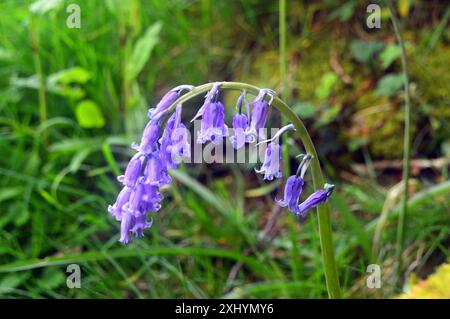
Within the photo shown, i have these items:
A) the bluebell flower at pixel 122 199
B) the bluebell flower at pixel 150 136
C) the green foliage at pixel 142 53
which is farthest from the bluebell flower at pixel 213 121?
the green foliage at pixel 142 53

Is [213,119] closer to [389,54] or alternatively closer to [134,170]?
[134,170]

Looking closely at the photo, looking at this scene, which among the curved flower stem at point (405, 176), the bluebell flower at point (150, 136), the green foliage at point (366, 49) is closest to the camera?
the bluebell flower at point (150, 136)

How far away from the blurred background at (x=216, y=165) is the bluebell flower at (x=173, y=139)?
37.0 inches

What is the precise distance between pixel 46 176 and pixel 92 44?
821 millimetres

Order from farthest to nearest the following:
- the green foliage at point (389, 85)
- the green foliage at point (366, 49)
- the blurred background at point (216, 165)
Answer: the green foliage at point (366, 49) → the green foliage at point (389, 85) → the blurred background at point (216, 165)

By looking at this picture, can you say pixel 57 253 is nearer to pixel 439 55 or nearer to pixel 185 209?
pixel 185 209

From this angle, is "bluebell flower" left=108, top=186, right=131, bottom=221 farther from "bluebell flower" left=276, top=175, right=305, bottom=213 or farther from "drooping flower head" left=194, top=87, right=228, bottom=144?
"bluebell flower" left=276, top=175, right=305, bottom=213

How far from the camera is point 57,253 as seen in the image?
2.97m

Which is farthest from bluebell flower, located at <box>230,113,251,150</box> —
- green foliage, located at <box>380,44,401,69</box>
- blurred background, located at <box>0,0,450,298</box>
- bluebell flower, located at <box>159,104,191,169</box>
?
green foliage, located at <box>380,44,401,69</box>

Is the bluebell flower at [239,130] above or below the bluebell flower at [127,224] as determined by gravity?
above

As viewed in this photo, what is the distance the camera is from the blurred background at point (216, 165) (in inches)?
102

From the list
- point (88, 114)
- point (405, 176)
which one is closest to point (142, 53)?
point (88, 114)

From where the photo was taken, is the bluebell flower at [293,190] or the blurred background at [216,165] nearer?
the bluebell flower at [293,190]

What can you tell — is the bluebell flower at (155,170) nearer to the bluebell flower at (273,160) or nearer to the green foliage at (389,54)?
the bluebell flower at (273,160)
